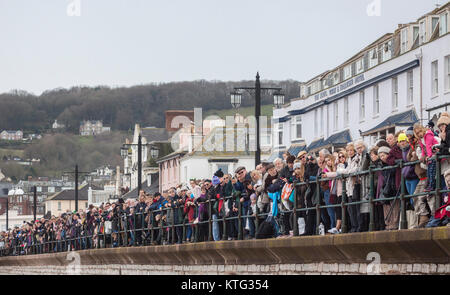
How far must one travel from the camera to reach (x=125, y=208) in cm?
3625

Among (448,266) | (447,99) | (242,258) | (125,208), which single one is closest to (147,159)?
(447,99)

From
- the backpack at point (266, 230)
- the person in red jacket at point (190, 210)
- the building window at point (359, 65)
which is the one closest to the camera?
the backpack at point (266, 230)

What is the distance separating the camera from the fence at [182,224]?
16.3 m

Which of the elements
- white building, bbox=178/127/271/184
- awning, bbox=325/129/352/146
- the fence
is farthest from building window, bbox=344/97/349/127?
white building, bbox=178/127/271/184

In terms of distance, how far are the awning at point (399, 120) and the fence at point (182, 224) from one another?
15.7 meters

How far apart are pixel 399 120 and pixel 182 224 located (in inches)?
985

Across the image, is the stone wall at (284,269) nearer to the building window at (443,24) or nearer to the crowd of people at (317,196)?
the crowd of people at (317,196)

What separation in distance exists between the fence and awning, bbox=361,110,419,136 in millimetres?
15691

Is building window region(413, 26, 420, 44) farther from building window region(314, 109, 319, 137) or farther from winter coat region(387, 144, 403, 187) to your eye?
winter coat region(387, 144, 403, 187)

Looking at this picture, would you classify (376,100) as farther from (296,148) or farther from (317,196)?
(317,196)

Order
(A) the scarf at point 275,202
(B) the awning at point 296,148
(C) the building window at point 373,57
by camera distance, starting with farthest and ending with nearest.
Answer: (B) the awning at point 296,148 < (C) the building window at point 373,57 < (A) the scarf at point 275,202

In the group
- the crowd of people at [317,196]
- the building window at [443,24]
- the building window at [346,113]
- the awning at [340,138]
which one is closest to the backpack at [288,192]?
the crowd of people at [317,196]
